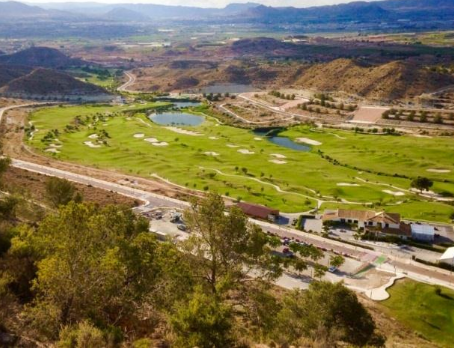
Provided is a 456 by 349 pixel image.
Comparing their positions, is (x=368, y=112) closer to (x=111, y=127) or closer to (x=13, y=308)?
(x=111, y=127)

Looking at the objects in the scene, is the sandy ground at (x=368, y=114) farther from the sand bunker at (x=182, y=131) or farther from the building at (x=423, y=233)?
the building at (x=423, y=233)

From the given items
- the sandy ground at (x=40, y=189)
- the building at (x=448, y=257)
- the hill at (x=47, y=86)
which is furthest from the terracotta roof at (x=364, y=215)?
the hill at (x=47, y=86)

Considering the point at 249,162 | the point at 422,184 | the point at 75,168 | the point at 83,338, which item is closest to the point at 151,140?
the point at 75,168

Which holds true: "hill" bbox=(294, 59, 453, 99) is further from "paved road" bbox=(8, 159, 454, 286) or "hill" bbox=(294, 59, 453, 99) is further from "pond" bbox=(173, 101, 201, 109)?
"paved road" bbox=(8, 159, 454, 286)

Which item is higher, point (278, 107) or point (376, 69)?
point (376, 69)

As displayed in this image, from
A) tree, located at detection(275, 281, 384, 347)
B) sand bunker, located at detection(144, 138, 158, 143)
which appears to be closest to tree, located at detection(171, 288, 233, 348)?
tree, located at detection(275, 281, 384, 347)

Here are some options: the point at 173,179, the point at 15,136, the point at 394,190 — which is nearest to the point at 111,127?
the point at 15,136
